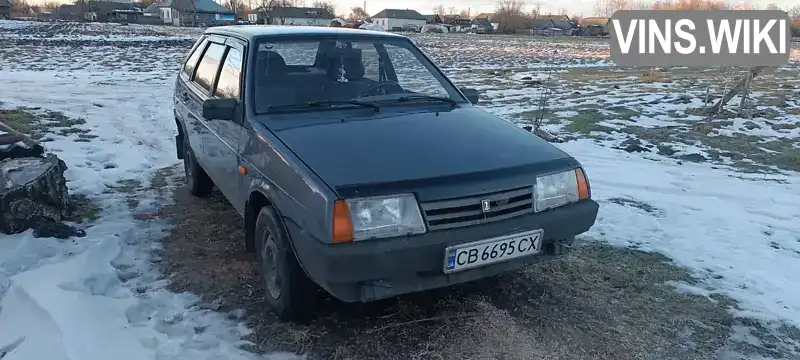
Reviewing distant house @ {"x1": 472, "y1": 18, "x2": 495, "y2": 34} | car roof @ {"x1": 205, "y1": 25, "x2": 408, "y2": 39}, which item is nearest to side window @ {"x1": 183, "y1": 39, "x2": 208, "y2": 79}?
car roof @ {"x1": 205, "y1": 25, "x2": 408, "y2": 39}

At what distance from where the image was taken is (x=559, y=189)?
3.06 m

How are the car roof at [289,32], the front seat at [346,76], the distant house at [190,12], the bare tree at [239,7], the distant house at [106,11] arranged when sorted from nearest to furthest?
1. the front seat at [346,76]
2. the car roof at [289,32]
3. the distant house at [106,11]
4. the distant house at [190,12]
5. the bare tree at [239,7]

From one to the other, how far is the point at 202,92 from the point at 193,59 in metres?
0.79

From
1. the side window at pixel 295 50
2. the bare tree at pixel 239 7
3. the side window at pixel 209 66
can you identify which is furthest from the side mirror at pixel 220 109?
the bare tree at pixel 239 7

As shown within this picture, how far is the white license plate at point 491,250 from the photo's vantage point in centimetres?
269

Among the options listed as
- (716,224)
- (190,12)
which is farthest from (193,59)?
(190,12)

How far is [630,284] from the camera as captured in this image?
3.68m

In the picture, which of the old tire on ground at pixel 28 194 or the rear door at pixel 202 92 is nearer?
the old tire on ground at pixel 28 194

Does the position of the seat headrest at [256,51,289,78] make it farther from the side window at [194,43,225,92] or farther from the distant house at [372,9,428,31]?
the distant house at [372,9,428,31]

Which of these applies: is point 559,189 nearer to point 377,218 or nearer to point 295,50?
point 377,218

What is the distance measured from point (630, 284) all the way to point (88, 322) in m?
3.12

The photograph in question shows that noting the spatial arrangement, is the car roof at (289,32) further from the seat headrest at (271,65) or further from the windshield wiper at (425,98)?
the windshield wiper at (425,98)

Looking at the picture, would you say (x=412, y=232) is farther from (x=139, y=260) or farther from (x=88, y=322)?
(x=139, y=260)

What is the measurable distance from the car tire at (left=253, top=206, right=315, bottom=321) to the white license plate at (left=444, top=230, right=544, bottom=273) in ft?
2.53
